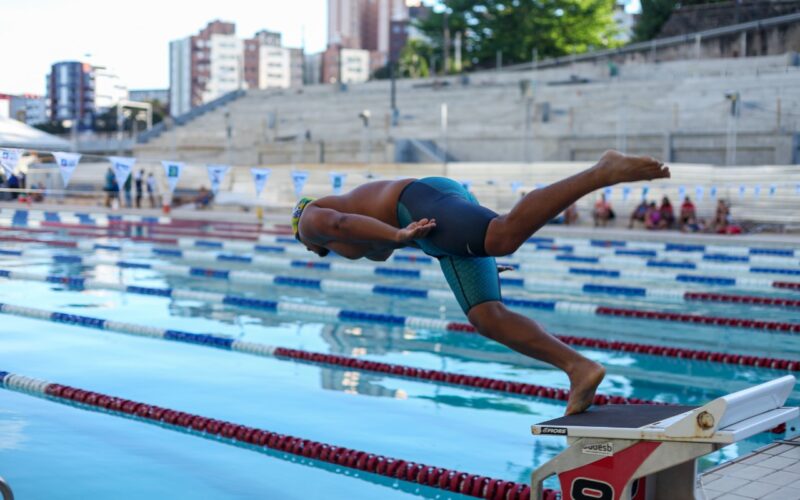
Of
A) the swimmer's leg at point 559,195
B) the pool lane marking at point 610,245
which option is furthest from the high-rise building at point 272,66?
the swimmer's leg at point 559,195

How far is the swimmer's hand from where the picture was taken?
3020mm

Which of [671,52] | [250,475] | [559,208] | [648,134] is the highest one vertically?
[671,52]

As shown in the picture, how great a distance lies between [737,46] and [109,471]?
3635cm

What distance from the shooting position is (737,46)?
36250mm

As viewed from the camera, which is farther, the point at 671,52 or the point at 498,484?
the point at 671,52

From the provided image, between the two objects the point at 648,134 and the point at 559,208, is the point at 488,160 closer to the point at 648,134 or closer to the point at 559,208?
the point at 648,134

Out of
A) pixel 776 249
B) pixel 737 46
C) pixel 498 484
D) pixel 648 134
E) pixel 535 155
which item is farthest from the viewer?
pixel 737 46

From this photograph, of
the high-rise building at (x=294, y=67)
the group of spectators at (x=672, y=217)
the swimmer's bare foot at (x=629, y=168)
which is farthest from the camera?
the high-rise building at (x=294, y=67)

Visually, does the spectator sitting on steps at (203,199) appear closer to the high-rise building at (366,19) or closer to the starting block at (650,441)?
the starting block at (650,441)

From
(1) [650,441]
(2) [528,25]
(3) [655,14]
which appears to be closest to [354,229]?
(1) [650,441]

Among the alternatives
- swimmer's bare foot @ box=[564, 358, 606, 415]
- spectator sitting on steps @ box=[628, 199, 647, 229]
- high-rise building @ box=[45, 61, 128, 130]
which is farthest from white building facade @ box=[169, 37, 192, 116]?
swimmer's bare foot @ box=[564, 358, 606, 415]

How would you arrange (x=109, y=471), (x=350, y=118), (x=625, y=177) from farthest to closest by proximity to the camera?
(x=350, y=118) < (x=109, y=471) < (x=625, y=177)

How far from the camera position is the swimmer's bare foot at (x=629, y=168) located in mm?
2717

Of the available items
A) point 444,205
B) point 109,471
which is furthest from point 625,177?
point 109,471
